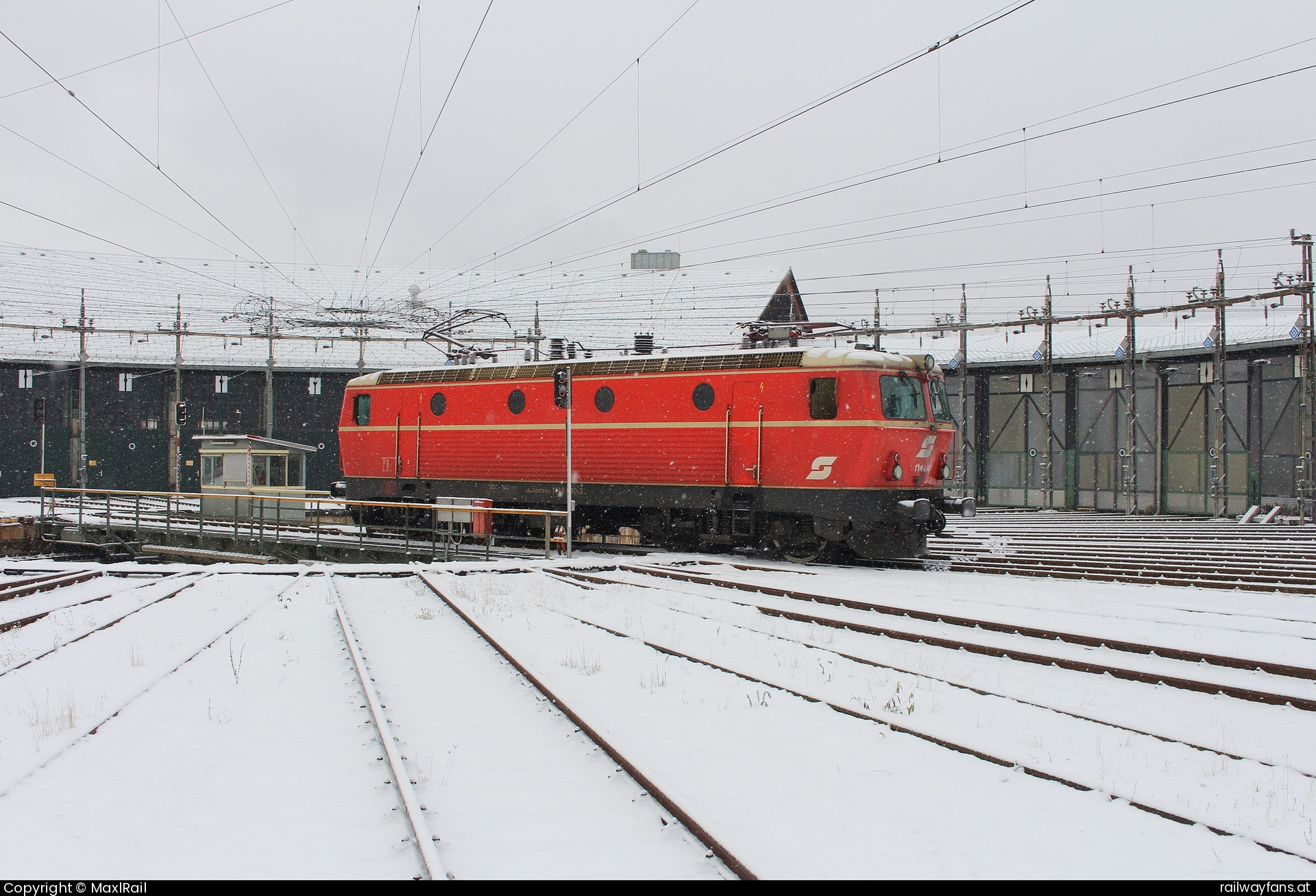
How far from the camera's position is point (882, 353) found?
1457cm

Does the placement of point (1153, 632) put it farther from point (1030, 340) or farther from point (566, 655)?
point (1030, 340)

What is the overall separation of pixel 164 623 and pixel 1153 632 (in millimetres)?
9635

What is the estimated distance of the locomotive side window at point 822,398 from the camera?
14242 mm

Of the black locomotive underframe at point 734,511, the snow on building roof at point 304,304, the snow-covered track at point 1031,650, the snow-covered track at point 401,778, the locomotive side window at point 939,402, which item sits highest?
the snow on building roof at point 304,304

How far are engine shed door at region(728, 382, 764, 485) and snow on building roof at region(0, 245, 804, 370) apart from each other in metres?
23.2

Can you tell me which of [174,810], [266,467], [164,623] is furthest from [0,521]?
[174,810]

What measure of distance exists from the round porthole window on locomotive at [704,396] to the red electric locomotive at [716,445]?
1.0 inches

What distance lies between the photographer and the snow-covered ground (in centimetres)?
367

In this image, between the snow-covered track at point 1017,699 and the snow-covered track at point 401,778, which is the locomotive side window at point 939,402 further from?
the snow-covered track at point 401,778

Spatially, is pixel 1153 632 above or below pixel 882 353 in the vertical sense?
below

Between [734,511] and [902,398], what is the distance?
3.39 meters

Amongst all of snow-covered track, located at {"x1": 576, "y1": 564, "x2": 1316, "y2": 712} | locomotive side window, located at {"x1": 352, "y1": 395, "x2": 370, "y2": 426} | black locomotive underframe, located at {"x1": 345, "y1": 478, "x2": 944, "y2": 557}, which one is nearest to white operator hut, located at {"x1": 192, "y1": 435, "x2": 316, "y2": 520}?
locomotive side window, located at {"x1": 352, "y1": 395, "x2": 370, "y2": 426}

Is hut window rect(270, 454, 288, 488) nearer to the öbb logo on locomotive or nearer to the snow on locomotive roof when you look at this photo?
the snow on locomotive roof

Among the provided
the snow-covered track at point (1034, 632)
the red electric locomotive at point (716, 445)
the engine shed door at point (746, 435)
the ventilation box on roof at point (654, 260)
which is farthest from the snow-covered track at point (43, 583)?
the ventilation box on roof at point (654, 260)
